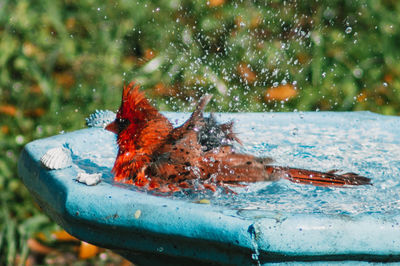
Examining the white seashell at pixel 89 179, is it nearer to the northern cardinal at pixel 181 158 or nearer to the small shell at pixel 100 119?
the northern cardinal at pixel 181 158

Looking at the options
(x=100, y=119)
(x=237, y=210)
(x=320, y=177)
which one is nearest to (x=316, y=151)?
(x=320, y=177)

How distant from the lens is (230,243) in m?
1.50

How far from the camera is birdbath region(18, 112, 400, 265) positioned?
1.49m

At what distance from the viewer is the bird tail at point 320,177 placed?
2.08m

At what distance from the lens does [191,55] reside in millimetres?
4496

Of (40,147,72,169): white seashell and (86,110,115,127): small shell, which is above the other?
(86,110,115,127): small shell

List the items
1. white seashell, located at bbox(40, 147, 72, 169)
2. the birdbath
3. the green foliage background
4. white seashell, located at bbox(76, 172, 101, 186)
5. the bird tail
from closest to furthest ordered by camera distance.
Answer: the birdbath, white seashell, located at bbox(76, 172, 101, 186), white seashell, located at bbox(40, 147, 72, 169), the bird tail, the green foliage background

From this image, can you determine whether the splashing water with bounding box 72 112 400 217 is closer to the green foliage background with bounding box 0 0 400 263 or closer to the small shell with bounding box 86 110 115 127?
the small shell with bounding box 86 110 115 127

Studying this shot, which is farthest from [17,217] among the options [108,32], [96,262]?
[108,32]

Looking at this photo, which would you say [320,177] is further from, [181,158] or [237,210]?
[237,210]

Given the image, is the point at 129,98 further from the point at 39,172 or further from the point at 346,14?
the point at 346,14

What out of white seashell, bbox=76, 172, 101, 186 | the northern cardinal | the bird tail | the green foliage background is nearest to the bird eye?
the northern cardinal

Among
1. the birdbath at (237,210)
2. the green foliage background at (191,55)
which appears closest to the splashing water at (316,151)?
the birdbath at (237,210)

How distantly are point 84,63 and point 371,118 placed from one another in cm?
225
